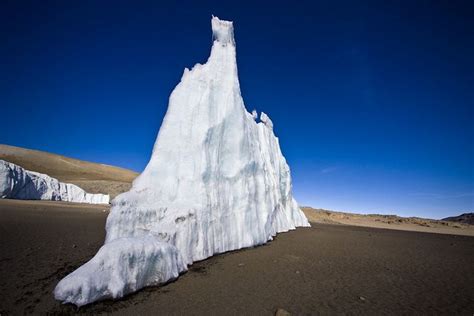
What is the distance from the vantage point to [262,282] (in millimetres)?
8320

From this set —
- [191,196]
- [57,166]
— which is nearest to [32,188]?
[191,196]

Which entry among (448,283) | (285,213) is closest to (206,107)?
(448,283)

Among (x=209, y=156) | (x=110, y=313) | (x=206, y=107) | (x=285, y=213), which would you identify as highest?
(x=206, y=107)

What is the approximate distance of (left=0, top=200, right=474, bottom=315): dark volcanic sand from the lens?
21.5 feet

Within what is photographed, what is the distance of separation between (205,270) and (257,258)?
105 inches

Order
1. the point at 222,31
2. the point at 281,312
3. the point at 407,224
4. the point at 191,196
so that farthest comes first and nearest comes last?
the point at 407,224 < the point at 222,31 < the point at 191,196 < the point at 281,312

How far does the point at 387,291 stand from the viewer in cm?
805

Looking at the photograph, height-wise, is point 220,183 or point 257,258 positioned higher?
point 220,183

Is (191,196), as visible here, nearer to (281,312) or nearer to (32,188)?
(281,312)

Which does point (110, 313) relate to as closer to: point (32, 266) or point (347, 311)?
point (32, 266)

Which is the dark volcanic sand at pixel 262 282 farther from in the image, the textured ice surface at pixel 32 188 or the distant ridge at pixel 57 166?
the distant ridge at pixel 57 166

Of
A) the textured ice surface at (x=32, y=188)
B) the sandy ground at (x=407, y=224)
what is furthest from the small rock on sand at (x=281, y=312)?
the sandy ground at (x=407, y=224)

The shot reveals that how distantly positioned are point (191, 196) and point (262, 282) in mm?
4337

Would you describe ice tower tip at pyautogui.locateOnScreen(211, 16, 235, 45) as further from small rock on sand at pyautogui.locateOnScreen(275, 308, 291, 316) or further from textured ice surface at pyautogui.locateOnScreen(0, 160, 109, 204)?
textured ice surface at pyautogui.locateOnScreen(0, 160, 109, 204)
